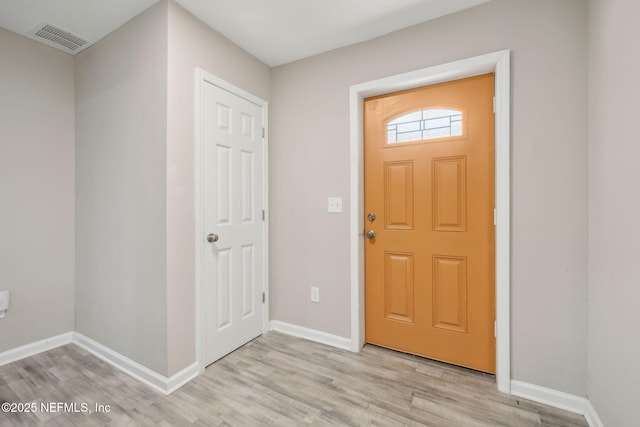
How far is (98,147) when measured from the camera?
2158 millimetres

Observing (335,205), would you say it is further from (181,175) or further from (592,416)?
(592,416)

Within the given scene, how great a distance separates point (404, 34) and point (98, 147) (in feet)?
8.14

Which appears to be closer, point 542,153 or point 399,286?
point 542,153

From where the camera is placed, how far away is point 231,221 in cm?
218

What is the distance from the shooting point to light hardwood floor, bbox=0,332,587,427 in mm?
1493

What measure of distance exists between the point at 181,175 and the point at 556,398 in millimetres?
2632

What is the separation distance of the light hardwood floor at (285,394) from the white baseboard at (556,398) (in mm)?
42

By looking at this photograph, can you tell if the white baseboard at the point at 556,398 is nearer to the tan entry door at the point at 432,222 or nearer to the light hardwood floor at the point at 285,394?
the light hardwood floor at the point at 285,394

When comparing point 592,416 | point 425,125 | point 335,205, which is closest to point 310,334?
point 335,205

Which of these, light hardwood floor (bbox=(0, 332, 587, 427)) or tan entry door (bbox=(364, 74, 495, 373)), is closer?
light hardwood floor (bbox=(0, 332, 587, 427))

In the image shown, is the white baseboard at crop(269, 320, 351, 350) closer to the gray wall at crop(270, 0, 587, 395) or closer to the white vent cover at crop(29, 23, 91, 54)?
the gray wall at crop(270, 0, 587, 395)

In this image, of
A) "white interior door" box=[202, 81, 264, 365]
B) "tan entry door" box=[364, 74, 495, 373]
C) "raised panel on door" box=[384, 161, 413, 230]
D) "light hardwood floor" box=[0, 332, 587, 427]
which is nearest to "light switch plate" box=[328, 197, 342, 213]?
"tan entry door" box=[364, 74, 495, 373]

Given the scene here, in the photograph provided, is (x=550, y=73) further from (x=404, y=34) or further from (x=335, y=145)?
(x=335, y=145)

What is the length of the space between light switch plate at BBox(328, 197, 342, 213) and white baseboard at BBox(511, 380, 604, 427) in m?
1.59
